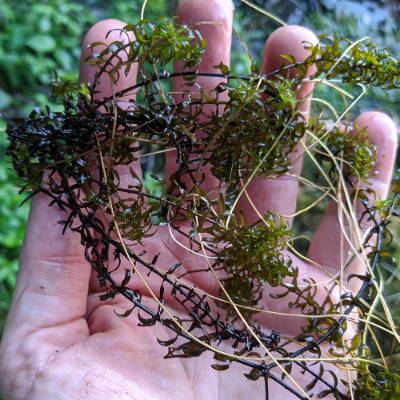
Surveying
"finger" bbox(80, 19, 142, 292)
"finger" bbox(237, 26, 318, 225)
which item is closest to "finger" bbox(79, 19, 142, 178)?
"finger" bbox(80, 19, 142, 292)

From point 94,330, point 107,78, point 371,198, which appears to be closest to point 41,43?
point 107,78

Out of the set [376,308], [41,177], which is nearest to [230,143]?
[41,177]

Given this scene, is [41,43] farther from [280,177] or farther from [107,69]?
[280,177]

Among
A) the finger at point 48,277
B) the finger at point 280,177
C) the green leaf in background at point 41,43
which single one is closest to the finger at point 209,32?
the finger at point 280,177

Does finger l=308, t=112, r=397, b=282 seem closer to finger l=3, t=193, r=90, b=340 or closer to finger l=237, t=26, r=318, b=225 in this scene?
finger l=237, t=26, r=318, b=225

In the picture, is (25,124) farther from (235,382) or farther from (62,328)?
(235,382)
